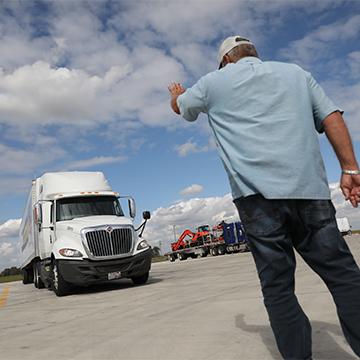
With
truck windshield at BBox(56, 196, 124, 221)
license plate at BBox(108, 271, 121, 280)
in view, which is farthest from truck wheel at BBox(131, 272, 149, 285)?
truck windshield at BBox(56, 196, 124, 221)

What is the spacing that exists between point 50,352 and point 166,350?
115cm

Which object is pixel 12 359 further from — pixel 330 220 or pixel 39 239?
pixel 39 239

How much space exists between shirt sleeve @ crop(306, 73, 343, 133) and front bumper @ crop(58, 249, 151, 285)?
8.44 metres

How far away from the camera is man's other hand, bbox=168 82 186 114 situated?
114 inches

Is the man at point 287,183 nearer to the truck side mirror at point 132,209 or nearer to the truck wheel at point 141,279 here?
the truck wheel at point 141,279

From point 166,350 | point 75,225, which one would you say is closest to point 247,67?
point 166,350

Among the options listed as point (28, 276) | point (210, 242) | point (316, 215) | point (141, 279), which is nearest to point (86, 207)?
point (141, 279)

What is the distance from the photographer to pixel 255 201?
2.52 m

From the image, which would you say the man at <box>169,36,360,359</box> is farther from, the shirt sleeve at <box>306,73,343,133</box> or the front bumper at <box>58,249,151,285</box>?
the front bumper at <box>58,249,151,285</box>

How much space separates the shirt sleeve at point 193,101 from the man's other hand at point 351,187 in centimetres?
95

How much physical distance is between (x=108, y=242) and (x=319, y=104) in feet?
27.9

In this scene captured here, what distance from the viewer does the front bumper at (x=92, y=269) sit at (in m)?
10.1

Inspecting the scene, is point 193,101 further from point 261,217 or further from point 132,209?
point 132,209

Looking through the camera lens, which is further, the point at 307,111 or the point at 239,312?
the point at 239,312
